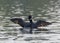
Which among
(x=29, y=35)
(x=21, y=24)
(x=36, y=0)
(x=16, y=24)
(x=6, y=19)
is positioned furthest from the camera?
(x=36, y=0)

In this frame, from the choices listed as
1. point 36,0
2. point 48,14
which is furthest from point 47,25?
point 36,0

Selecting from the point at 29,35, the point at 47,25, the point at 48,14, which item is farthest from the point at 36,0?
the point at 29,35

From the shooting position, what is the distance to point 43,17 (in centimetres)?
2053

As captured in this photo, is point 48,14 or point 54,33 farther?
point 48,14

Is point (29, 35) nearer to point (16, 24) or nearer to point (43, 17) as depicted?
point (16, 24)

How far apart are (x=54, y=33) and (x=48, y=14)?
655 cm

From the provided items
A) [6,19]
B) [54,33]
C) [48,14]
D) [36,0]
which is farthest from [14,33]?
[36,0]

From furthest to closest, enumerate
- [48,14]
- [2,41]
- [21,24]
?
1. [48,14]
2. [21,24]
3. [2,41]

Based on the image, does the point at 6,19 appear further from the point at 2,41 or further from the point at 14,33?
the point at 2,41

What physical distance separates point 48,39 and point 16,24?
150 inches

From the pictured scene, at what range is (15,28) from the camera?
16.8m


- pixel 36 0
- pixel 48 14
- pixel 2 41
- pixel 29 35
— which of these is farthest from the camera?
pixel 36 0

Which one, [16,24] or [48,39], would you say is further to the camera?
[16,24]

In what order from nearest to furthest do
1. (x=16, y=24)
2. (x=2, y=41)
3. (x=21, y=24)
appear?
1. (x=2, y=41)
2. (x=21, y=24)
3. (x=16, y=24)
